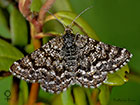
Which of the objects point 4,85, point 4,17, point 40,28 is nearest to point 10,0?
point 4,17

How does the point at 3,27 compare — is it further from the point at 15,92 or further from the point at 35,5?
the point at 15,92

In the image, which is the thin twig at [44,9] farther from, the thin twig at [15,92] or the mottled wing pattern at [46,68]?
the thin twig at [15,92]

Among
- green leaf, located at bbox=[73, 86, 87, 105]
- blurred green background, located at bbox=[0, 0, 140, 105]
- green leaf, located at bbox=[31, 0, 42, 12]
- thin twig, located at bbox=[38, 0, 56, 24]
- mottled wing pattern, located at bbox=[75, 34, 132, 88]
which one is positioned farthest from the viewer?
blurred green background, located at bbox=[0, 0, 140, 105]

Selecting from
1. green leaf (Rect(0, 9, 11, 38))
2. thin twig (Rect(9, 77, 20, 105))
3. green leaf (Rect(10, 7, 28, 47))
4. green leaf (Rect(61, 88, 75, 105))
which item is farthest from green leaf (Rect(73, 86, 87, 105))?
green leaf (Rect(0, 9, 11, 38))

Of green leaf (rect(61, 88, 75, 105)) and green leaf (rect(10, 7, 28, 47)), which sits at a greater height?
green leaf (rect(10, 7, 28, 47))

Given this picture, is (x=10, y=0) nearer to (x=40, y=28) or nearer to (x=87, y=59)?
(x=40, y=28)

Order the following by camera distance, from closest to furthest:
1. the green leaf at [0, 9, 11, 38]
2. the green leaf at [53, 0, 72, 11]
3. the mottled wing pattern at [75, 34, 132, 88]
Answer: the mottled wing pattern at [75, 34, 132, 88] < the green leaf at [53, 0, 72, 11] < the green leaf at [0, 9, 11, 38]

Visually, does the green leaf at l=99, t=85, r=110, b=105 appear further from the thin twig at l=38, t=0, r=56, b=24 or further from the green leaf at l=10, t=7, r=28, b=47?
the green leaf at l=10, t=7, r=28, b=47

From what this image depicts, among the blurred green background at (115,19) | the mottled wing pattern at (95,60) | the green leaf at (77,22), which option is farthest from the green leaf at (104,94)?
the blurred green background at (115,19)
